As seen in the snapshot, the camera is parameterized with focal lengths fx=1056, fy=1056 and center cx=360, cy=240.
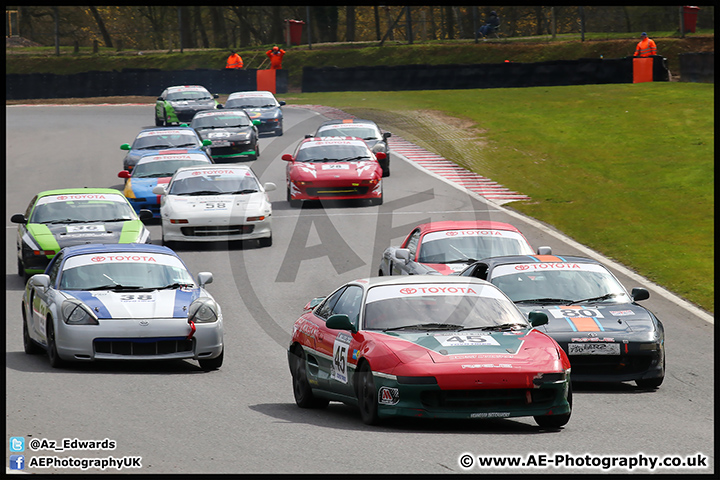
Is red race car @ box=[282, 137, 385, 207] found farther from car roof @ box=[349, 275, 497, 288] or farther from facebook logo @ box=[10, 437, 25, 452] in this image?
facebook logo @ box=[10, 437, 25, 452]

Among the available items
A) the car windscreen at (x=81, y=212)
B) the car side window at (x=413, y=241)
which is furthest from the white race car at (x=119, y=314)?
the car windscreen at (x=81, y=212)

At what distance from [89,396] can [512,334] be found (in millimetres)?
3784

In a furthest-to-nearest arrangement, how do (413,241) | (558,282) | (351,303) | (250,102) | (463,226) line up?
1. (250,102)
2. (413,241)
3. (463,226)
4. (558,282)
5. (351,303)

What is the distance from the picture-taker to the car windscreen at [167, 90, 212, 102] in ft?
130

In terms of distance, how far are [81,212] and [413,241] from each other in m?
6.13

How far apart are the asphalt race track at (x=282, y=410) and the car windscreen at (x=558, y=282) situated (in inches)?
44.8

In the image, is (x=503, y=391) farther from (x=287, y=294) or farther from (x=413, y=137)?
(x=413, y=137)

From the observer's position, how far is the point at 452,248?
50.0 feet

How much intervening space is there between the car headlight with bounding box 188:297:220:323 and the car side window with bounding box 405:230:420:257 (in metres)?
4.41

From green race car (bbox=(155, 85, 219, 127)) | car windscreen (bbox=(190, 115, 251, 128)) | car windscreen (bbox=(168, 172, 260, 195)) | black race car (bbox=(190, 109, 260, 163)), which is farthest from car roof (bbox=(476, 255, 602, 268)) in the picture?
green race car (bbox=(155, 85, 219, 127))

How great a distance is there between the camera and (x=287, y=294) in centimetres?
1633

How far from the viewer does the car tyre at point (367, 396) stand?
8281 millimetres

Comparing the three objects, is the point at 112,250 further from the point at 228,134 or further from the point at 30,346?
the point at 228,134

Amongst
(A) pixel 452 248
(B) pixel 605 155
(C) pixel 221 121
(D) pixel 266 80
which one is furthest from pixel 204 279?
(D) pixel 266 80
